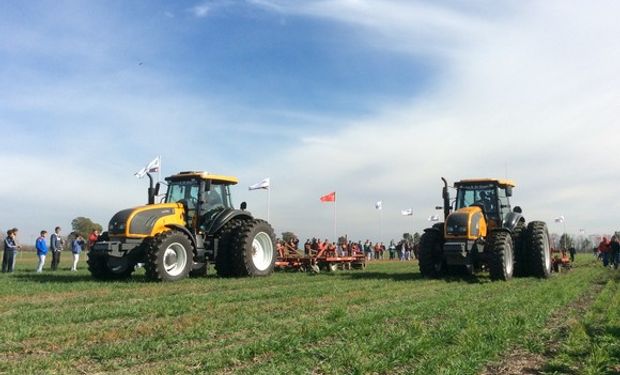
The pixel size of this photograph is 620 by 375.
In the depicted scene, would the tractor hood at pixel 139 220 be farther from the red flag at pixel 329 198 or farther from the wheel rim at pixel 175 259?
the red flag at pixel 329 198

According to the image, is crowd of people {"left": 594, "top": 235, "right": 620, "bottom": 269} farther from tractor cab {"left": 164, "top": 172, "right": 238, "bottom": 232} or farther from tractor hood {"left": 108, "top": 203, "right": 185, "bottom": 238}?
tractor hood {"left": 108, "top": 203, "right": 185, "bottom": 238}

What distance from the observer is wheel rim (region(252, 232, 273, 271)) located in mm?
14109

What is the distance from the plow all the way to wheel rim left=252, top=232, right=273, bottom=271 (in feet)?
5.50

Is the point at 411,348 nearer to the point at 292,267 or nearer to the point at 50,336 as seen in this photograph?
the point at 50,336

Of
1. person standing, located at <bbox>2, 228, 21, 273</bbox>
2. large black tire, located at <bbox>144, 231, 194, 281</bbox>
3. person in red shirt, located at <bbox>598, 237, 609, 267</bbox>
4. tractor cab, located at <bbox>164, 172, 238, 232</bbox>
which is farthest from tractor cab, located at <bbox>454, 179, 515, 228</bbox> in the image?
person standing, located at <bbox>2, 228, 21, 273</bbox>

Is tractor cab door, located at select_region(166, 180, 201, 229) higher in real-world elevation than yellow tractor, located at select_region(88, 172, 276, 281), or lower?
higher

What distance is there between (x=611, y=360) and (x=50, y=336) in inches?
217

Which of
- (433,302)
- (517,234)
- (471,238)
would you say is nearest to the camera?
(433,302)

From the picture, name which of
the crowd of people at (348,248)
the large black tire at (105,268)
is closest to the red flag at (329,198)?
the crowd of people at (348,248)

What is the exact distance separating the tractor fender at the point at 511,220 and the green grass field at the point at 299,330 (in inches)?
172

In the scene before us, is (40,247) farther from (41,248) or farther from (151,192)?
(151,192)

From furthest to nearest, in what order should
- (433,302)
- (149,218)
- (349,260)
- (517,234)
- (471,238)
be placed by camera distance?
(349,260), (517,234), (471,238), (149,218), (433,302)

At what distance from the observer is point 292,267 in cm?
1706

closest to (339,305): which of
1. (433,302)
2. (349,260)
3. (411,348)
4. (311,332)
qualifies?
(433,302)
